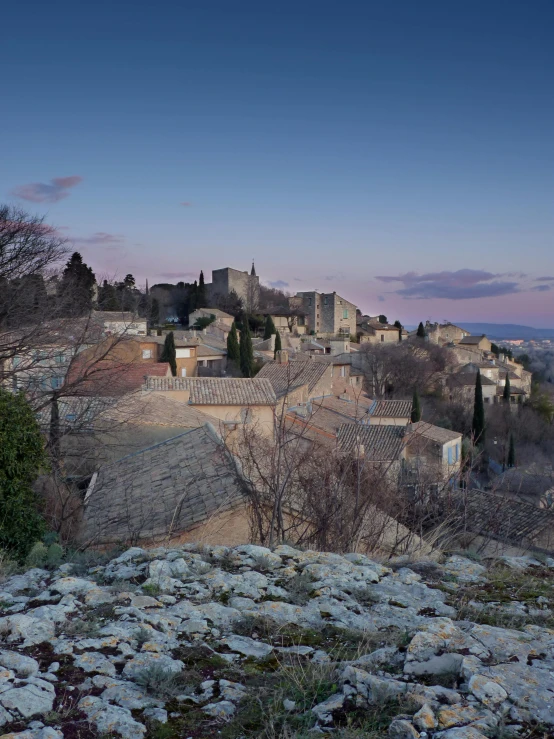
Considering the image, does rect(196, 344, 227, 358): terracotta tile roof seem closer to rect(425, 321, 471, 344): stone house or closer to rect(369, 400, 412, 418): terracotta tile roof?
rect(369, 400, 412, 418): terracotta tile roof

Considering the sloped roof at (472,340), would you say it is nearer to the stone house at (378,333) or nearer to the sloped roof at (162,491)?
the stone house at (378,333)

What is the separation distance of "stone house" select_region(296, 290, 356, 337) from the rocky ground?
251ft

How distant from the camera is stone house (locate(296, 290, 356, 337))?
265 ft

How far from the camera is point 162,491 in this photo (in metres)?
9.76

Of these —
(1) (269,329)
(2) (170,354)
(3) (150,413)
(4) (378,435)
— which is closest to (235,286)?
(1) (269,329)

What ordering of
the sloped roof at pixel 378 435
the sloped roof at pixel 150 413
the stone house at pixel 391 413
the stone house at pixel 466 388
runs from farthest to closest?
the stone house at pixel 466 388 → the stone house at pixel 391 413 → the sloped roof at pixel 378 435 → the sloped roof at pixel 150 413

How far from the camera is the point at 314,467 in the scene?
889 cm

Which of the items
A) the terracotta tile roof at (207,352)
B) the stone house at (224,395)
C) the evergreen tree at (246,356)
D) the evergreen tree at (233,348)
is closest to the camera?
the stone house at (224,395)

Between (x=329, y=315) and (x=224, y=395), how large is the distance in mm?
61144

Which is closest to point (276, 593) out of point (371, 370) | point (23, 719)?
point (23, 719)

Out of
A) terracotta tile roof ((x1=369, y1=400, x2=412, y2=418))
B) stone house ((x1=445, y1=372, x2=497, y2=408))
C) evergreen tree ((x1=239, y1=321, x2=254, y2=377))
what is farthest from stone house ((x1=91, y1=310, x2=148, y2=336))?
stone house ((x1=445, y1=372, x2=497, y2=408))

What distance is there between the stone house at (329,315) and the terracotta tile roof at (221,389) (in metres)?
58.1

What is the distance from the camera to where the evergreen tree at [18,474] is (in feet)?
19.4

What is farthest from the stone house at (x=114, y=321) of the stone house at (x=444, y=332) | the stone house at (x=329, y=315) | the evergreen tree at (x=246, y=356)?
the stone house at (x=444, y=332)
